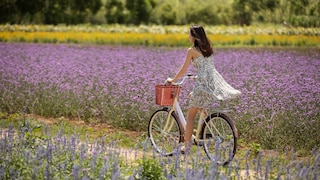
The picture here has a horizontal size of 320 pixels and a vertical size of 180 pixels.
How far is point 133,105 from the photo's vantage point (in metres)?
6.79

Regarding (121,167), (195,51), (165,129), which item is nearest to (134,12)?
(165,129)

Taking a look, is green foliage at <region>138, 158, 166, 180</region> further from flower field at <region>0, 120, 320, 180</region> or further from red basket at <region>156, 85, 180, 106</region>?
red basket at <region>156, 85, 180, 106</region>

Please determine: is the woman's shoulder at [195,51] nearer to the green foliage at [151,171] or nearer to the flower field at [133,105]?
the flower field at [133,105]

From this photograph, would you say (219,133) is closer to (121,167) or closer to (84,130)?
(121,167)

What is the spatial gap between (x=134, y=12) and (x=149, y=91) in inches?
746

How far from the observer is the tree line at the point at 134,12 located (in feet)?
71.5

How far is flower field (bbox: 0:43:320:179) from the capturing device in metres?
4.26

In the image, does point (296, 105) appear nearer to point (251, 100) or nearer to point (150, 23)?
point (251, 100)

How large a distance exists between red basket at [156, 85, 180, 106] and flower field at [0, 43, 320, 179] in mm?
607

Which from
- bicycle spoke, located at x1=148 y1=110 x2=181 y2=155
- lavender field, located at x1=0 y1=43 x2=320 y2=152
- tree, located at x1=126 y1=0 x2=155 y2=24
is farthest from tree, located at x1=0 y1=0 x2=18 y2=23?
bicycle spoke, located at x1=148 y1=110 x2=181 y2=155

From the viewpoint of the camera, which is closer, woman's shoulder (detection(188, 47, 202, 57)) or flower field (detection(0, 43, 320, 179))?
flower field (detection(0, 43, 320, 179))

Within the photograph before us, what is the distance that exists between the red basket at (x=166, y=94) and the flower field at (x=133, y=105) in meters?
0.61

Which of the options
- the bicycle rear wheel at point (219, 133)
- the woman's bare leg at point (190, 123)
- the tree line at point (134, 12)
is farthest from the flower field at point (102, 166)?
the tree line at point (134, 12)

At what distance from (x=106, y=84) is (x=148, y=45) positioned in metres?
7.85
